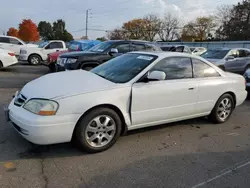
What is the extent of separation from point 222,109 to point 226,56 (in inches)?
255

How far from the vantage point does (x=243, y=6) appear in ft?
156

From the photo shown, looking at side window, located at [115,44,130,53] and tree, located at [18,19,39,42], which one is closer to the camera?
side window, located at [115,44,130,53]

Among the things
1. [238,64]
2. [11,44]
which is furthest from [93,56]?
[11,44]

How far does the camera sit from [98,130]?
3.43 meters

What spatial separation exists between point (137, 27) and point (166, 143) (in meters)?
70.8

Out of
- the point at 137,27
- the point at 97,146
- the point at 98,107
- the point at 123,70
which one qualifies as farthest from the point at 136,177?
→ the point at 137,27

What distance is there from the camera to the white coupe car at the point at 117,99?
10.3ft

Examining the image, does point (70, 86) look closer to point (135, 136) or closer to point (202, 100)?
point (135, 136)

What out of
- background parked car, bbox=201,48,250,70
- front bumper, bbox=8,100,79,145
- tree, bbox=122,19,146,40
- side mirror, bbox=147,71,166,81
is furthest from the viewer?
tree, bbox=122,19,146,40

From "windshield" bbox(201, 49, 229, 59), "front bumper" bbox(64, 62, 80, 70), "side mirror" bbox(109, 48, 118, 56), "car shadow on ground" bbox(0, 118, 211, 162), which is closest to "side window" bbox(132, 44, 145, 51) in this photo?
"side mirror" bbox(109, 48, 118, 56)

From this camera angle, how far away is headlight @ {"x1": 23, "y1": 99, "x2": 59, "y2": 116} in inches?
121

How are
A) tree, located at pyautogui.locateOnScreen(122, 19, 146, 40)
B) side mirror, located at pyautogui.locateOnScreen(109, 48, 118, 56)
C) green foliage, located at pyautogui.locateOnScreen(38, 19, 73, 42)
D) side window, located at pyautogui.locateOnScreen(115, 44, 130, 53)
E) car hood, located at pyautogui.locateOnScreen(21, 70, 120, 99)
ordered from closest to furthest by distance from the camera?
1. car hood, located at pyautogui.locateOnScreen(21, 70, 120, 99)
2. side mirror, located at pyautogui.locateOnScreen(109, 48, 118, 56)
3. side window, located at pyautogui.locateOnScreen(115, 44, 130, 53)
4. tree, located at pyautogui.locateOnScreen(122, 19, 146, 40)
5. green foliage, located at pyautogui.locateOnScreen(38, 19, 73, 42)

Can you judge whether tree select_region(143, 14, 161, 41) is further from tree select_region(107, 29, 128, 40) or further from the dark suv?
the dark suv

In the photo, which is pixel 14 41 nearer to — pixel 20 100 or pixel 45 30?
pixel 20 100
